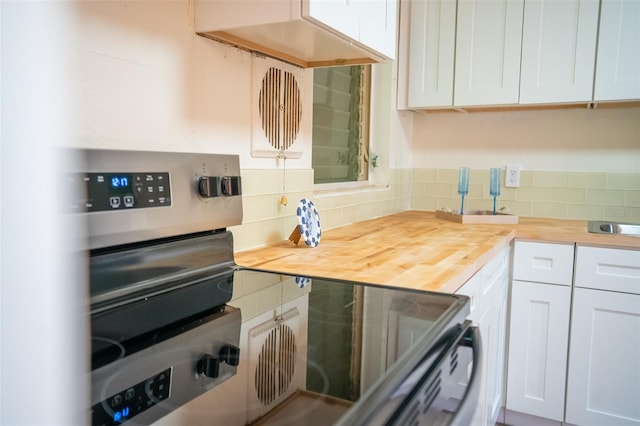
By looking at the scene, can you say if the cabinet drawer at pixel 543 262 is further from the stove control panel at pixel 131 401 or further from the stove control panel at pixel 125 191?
the stove control panel at pixel 131 401

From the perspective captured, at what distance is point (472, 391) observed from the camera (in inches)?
30.0

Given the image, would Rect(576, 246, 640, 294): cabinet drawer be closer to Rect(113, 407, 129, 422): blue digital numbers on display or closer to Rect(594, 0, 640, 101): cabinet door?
Rect(594, 0, 640, 101): cabinet door

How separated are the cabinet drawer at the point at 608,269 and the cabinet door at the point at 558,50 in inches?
28.0

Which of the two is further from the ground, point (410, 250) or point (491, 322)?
point (410, 250)

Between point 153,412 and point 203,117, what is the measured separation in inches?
33.7

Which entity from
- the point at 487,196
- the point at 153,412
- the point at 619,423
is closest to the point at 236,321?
the point at 153,412

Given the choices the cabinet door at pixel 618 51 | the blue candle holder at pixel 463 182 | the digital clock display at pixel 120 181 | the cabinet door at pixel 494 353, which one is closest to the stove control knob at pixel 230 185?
the digital clock display at pixel 120 181

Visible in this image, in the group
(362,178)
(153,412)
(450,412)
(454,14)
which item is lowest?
(450,412)

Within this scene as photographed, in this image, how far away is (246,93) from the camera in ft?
4.53

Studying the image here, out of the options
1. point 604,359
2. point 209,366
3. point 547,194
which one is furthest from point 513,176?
point 209,366

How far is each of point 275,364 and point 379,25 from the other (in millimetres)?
1098

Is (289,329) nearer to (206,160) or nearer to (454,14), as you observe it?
(206,160)

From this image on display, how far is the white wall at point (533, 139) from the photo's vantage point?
7.79 feet

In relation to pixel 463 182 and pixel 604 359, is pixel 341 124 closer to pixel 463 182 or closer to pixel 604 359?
pixel 463 182
